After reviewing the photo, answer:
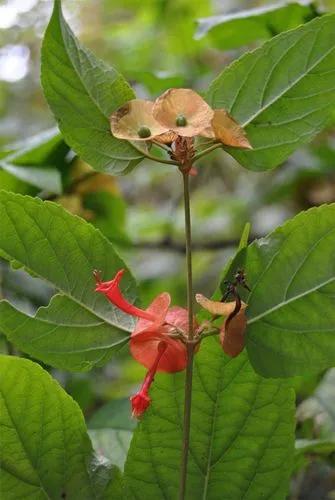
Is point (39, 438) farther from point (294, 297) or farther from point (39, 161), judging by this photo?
point (39, 161)

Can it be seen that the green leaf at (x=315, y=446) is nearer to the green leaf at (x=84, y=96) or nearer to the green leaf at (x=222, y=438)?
the green leaf at (x=222, y=438)

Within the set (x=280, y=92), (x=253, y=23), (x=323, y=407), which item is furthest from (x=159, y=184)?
(x=280, y=92)

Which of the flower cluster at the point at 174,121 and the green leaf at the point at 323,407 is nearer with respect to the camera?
the flower cluster at the point at 174,121

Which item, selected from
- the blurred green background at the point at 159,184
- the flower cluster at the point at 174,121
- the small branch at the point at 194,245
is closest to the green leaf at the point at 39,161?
the blurred green background at the point at 159,184

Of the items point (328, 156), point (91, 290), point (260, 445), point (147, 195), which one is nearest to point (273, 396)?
point (260, 445)

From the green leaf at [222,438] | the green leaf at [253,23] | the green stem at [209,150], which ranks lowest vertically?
the green leaf at [222,438]

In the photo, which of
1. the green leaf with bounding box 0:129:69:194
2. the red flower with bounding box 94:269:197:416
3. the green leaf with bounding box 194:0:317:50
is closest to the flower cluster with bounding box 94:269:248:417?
the red flower with bounding box 94:269:197:416

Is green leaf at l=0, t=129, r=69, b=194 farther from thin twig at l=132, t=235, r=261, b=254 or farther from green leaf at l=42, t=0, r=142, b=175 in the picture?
thin twig at l=132, t=235, r=261, b=254
